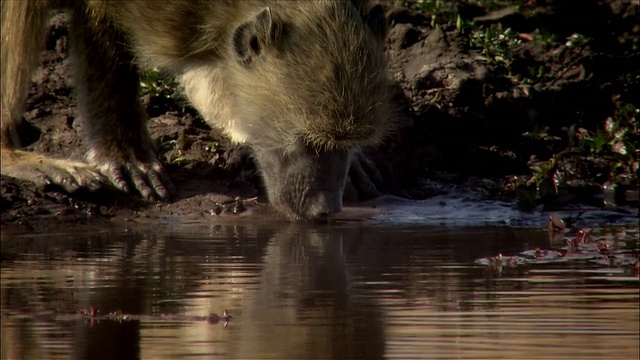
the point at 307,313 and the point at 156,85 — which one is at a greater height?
the point at 156,85

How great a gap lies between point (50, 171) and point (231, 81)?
1018 millimetres

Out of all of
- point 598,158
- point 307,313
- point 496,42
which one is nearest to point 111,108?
point 496,42

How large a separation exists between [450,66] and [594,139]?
3.27 feet

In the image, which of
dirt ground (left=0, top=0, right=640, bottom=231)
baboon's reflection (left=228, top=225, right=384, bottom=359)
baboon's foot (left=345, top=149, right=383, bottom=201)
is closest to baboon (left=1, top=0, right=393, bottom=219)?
dirt ground (left=0, top=0, right=640, bottom=231)

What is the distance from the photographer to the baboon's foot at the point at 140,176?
6.14 meters

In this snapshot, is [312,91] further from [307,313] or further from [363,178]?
[307,313]

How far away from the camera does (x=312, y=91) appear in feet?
18.9

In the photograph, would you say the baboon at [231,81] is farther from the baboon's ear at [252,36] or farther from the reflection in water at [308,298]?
the reflection in water at [308,298]

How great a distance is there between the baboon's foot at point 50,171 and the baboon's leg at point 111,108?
0.13m

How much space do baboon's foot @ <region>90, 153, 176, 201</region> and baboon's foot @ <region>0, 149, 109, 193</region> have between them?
6 centimetres

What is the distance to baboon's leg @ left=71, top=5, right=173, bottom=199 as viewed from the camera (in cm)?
624

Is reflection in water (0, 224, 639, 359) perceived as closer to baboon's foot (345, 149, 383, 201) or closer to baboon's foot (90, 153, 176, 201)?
baboon's foot (90, 153, 176, 201)

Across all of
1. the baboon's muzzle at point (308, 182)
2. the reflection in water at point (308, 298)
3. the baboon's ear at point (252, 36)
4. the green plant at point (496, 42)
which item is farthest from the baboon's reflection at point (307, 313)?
the green plant at point (496, 42)

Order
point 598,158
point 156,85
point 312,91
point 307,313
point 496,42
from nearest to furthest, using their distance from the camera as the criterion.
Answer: point 307,313
point 312,91
point 598,158
point 156,85
point 496,42
